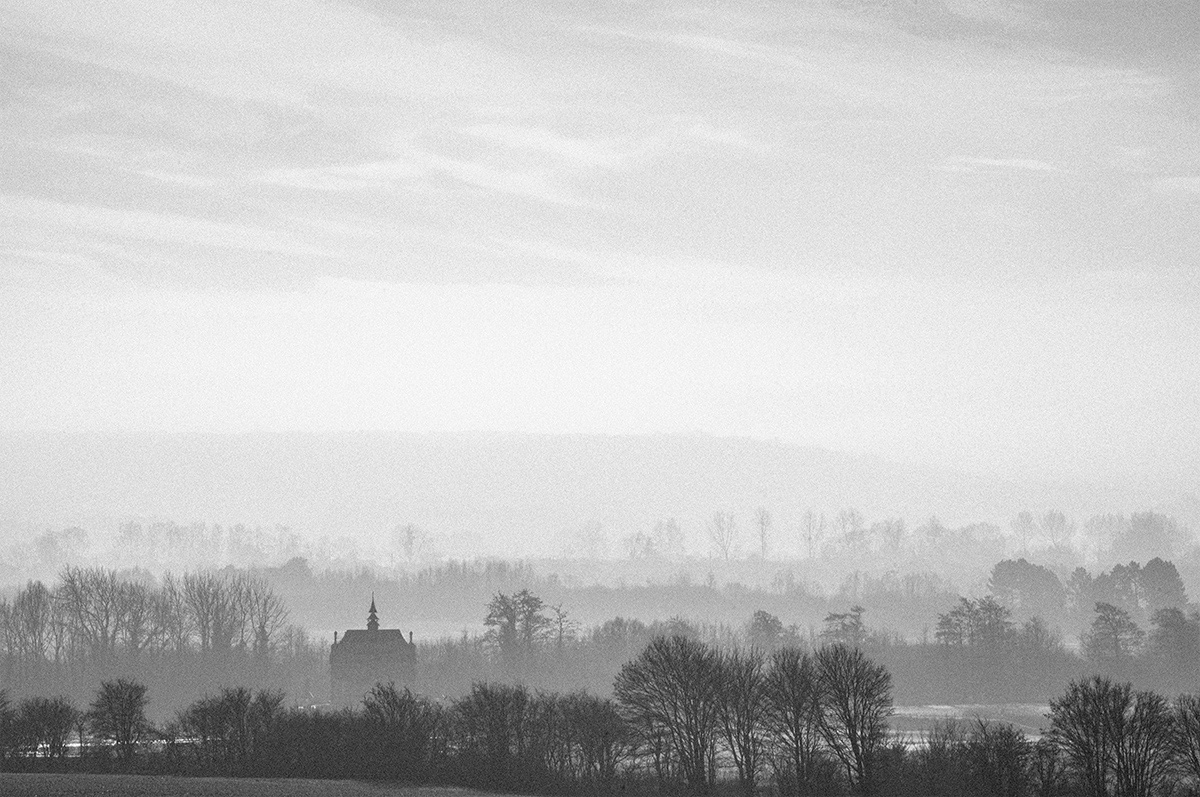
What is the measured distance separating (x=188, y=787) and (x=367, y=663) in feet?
211

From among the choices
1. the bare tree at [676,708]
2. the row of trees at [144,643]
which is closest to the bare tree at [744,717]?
the bare tree at [676,708]

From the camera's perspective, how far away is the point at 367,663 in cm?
14275

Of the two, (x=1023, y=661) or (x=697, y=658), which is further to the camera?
(x=1023, y=661)

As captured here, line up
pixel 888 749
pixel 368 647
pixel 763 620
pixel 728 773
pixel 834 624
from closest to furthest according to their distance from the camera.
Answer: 1. pixel 888 749
2. pixel 728 773
3. pixel 368 647
4. pixel 763 620
5. pixel 834 624

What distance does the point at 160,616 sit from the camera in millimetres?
169500

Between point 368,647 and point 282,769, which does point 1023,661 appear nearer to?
point 368,647

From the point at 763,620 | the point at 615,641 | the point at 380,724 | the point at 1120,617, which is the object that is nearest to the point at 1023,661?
the point at 1120,617

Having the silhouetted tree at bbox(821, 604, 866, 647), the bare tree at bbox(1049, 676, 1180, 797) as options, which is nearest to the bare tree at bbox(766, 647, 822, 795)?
the bare tree at bbox(1049, 676, 1180, 797)

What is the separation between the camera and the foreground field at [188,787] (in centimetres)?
7425

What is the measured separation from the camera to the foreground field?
74.2 metres

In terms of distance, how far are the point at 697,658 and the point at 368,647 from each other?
194 feet

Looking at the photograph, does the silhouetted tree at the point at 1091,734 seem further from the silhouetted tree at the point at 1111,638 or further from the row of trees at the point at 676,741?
the silhouetted tree at the point at 1111,638

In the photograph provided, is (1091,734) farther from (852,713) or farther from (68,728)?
(68,728)

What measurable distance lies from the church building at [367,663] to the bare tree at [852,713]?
62.6m
